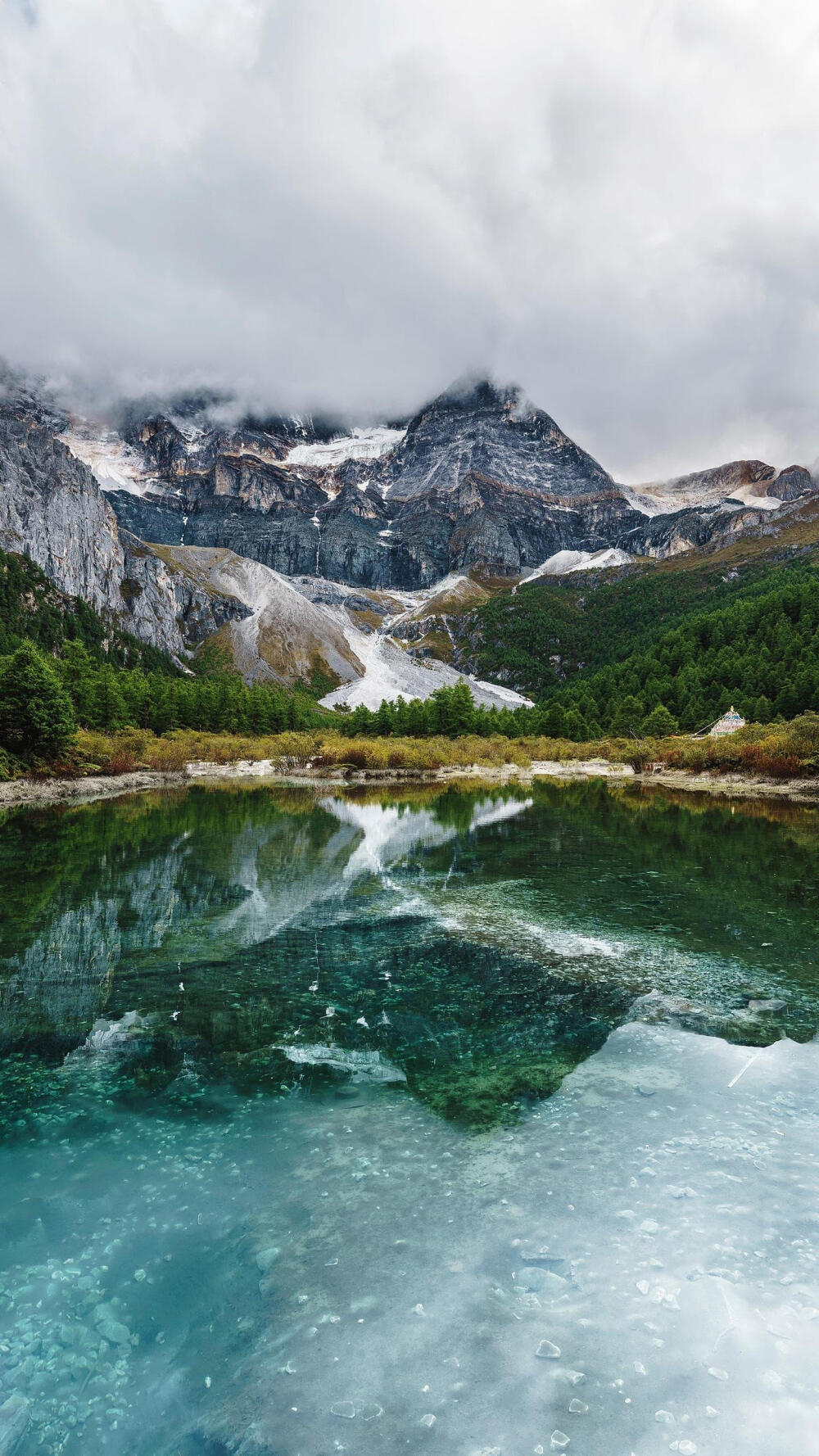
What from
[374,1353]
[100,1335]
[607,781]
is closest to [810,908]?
[374,1353]

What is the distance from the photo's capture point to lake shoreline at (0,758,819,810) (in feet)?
134

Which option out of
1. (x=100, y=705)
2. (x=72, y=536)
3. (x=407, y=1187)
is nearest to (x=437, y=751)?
(x=100, y=705)

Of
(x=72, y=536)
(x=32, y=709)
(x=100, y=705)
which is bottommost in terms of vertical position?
(x=32, y=709)

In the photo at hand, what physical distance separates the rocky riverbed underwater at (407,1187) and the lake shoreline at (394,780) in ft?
94.9

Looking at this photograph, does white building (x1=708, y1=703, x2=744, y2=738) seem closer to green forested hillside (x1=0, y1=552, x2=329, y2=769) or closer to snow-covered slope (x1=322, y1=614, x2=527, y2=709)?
green forested hillside (x1=0, y1=552, x2=329, y2=769)

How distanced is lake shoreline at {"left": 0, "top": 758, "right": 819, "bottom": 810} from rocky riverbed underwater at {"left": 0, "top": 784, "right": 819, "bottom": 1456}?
2892 centimetres

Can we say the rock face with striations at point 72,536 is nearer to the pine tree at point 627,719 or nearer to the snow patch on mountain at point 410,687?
the snow patch on mountain at point 410,687

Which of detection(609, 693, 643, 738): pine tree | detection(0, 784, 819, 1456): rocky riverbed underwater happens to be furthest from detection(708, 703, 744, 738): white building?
detection(0, 784, 819, 1456): rocky riverbed underwater

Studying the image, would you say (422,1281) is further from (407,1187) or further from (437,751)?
(437,751)

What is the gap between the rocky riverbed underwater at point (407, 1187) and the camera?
4145 mm

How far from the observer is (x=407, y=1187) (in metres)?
6.20

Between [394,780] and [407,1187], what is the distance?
178ft

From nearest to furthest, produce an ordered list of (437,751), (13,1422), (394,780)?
(13,1422), (394,780), (437,751)

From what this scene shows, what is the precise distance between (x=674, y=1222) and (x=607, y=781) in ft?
182
